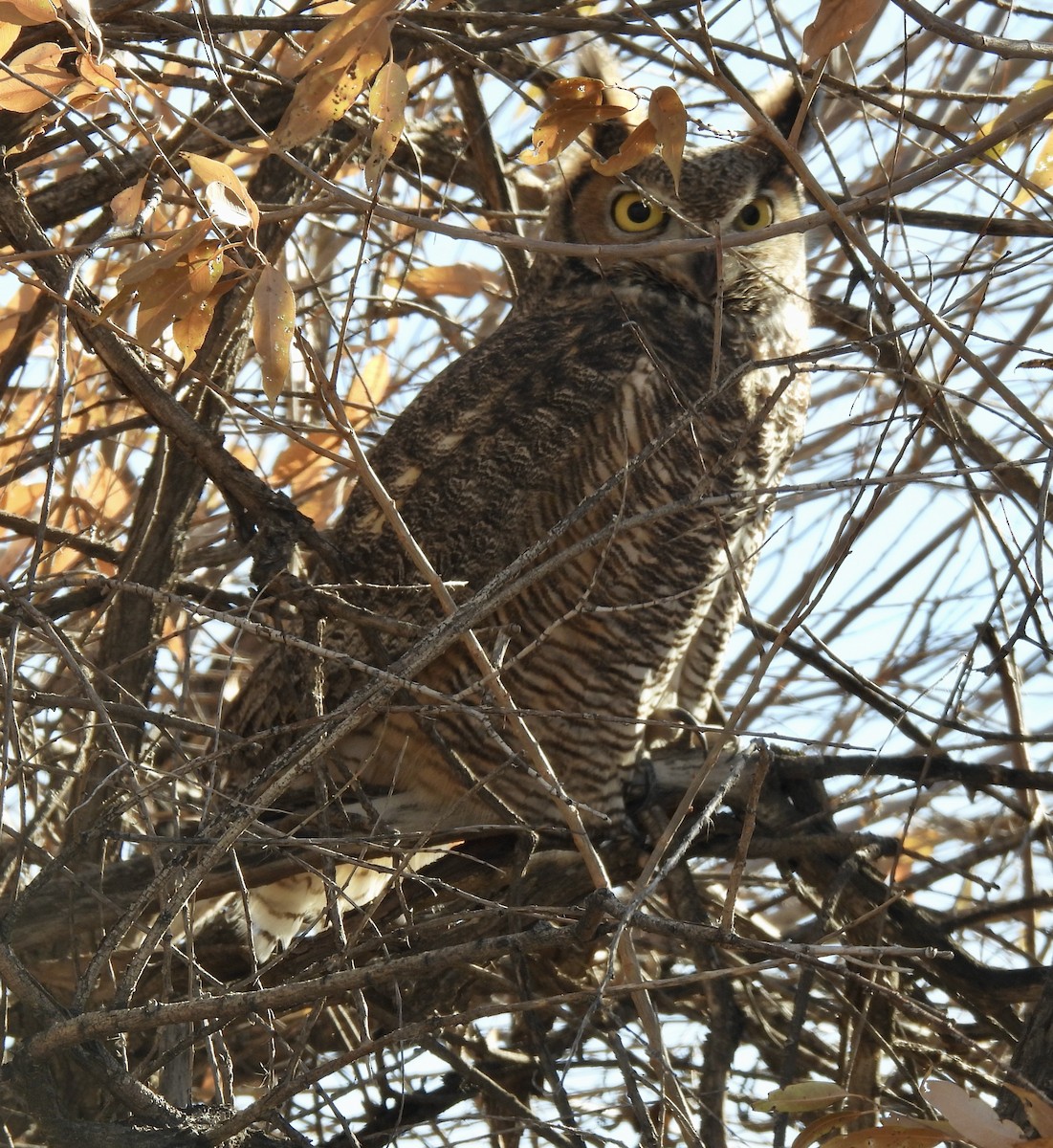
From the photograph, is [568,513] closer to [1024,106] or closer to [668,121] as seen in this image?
[668,121]

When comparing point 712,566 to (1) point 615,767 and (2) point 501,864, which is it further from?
(2) point 501,864

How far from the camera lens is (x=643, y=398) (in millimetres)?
2701

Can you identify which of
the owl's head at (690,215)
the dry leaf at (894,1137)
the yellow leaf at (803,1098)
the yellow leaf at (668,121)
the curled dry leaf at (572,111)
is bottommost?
the dry leaf at (894,1137)

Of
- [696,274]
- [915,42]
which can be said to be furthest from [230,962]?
[915,42]

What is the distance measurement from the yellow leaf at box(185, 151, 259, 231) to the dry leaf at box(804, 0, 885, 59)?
67 cm

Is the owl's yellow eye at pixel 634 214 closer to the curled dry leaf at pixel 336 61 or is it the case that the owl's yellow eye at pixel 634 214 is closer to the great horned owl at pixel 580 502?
the great horned owl at pixel 580 502

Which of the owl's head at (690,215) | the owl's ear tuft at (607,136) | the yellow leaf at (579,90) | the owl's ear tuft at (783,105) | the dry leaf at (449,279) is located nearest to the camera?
the yellow leaf at (579,90)

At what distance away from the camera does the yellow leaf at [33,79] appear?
160 cm

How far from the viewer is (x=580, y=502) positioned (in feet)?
8.30

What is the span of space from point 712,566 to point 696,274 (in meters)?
0.72

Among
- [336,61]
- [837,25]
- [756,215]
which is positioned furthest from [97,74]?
[756,215]

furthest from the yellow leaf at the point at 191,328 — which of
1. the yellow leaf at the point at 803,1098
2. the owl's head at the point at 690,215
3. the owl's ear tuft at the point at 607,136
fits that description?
the owl's ear tuft at the point at 607,136

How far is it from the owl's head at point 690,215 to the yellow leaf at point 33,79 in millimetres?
1446

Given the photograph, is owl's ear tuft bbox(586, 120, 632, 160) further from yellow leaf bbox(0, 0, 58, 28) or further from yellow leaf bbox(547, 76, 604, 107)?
yellow leaf bbox(0, 0, 58, 28)
